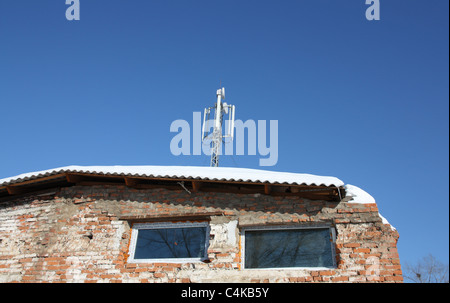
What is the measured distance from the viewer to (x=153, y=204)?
719 centimetres

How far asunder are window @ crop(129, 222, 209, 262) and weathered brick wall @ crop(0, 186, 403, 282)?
7.7 inches

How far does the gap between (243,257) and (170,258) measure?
1316 mm

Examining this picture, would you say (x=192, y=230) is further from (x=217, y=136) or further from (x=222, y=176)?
(x=217, y=136)

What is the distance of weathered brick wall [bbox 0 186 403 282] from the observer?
19.8 ft

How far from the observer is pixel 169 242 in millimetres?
6902

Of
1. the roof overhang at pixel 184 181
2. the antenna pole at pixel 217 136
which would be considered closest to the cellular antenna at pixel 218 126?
the antenna pole at pixel 217 136

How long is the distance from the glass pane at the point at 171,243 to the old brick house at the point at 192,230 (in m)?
0.02

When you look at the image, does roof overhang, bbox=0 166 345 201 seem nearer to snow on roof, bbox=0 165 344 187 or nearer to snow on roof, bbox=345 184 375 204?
snow on roof, bbox=0 165 344 187

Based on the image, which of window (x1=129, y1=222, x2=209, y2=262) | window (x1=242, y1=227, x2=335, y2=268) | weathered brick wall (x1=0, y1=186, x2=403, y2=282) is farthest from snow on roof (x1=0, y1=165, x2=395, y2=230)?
window (x1=129, y1=222, x2=209, y2=262)

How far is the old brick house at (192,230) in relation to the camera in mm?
6168

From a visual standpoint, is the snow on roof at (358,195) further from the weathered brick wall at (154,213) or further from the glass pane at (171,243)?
the glass pane at (171,243)

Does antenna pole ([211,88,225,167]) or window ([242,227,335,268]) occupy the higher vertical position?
antenna pole ([211,88,225,167])

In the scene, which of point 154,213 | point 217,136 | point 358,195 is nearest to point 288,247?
point 358,195
